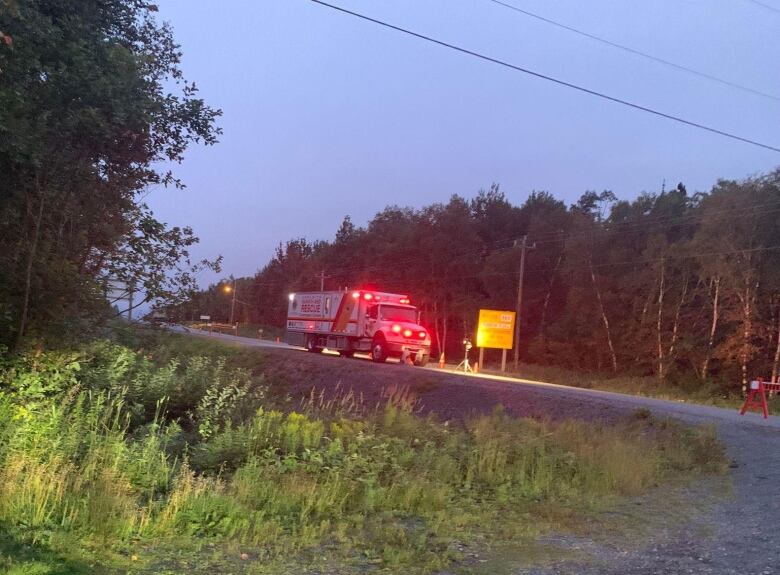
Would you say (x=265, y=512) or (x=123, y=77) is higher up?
(x=123, y=77)

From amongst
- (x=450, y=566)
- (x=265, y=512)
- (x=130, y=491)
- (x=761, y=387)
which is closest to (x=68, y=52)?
(x=130, y=491)

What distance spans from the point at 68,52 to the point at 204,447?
16.1 feet

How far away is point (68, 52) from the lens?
7.93 meters

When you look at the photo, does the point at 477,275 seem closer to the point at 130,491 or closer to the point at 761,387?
the point at 761,387

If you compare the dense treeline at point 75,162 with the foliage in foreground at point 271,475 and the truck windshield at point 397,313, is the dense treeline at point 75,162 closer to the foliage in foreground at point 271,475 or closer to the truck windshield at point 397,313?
the foliage in foreground at point 271,475

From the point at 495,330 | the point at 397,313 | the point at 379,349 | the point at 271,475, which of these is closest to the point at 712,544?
the point at 271,475

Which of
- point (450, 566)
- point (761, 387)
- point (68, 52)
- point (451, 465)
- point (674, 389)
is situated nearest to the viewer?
point (450, 566)

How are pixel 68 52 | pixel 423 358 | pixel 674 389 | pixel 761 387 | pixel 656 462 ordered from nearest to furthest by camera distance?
pixel 68 52
pixel 656 462
pixel 761 387
pixel 423 358
pixel 674 389

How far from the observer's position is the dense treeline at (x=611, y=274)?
38781 mm

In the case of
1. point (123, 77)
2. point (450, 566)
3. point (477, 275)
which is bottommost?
point (450, 566)

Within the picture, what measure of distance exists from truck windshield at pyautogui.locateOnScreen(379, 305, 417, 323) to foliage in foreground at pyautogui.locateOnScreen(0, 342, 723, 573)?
69.9ft

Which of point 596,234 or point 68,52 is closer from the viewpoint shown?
point 68,52

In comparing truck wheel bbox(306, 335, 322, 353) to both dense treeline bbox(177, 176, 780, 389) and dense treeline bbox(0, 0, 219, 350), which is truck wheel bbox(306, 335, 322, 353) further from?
dense treeline bbox(0, 0, 219, 350)

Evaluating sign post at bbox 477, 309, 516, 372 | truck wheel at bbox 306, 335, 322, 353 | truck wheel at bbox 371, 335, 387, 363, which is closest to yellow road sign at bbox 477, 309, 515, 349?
sign post at bbox 477, 309, 516, 372
